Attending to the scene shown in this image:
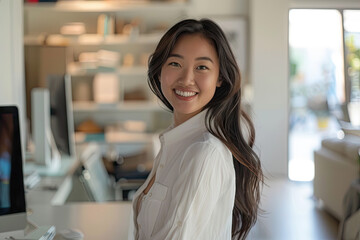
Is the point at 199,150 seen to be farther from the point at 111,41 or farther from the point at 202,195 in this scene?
the point at 111,41

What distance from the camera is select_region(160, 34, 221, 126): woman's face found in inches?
52.0

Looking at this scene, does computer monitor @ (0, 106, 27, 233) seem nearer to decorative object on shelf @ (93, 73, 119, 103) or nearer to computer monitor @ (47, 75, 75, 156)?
computer monitor @ (47, 75, 75, 156)

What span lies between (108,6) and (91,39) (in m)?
0.45

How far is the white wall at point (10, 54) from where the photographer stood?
2.71 meters

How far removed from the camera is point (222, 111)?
1401mm

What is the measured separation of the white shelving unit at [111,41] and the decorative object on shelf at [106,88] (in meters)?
0.08

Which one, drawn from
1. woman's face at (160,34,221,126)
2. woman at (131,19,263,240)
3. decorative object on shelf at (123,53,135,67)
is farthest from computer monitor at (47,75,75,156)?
decorative object on shelf at (123,53,135,67)

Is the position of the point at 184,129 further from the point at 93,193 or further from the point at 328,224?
the point at 328,224

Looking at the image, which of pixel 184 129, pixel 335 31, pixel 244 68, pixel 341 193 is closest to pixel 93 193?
pixel 184 129

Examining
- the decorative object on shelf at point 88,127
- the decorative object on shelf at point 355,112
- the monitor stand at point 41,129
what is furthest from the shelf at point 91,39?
the decorative object on shelf at point 355,112

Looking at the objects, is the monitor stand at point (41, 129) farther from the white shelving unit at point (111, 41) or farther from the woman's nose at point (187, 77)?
the white shelving unit at point (111, 41)

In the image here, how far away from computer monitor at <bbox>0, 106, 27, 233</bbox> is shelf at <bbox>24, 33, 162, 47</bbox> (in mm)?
4858

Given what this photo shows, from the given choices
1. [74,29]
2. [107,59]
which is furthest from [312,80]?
[74,29]

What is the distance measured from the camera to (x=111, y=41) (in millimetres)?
6371
